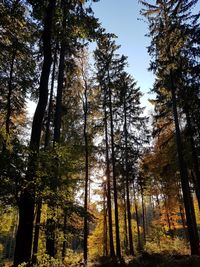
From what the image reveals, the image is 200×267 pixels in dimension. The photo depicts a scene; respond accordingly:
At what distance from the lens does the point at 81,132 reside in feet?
73.7

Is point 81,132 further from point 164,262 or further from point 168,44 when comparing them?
point 164,262

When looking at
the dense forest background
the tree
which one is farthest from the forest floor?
the tree

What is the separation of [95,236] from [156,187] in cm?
1082

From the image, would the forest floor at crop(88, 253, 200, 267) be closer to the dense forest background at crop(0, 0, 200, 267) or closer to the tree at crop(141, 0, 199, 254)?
the dense forest background at crop(0, 0, 200, 267)

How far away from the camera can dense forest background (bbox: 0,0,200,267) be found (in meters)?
6.01

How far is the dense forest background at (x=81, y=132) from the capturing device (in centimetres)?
601

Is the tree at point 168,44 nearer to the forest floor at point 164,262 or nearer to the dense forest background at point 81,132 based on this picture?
the dense forest background at point 81,132

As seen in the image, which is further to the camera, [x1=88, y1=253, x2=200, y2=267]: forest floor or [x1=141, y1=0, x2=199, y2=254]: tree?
[x1=141, y1=0, x2=199, y2=254]: tree

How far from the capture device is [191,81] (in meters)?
14.1

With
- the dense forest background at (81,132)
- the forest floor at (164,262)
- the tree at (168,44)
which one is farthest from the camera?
the tree at (168,44)

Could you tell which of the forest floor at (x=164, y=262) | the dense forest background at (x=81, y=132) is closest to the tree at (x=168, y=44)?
the dense forest background at (x=81, y=132)

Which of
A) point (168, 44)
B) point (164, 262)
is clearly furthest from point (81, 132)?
point (164, 262)

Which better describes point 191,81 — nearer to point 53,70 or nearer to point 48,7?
point 53,70

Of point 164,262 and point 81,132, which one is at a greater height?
point 81,132
